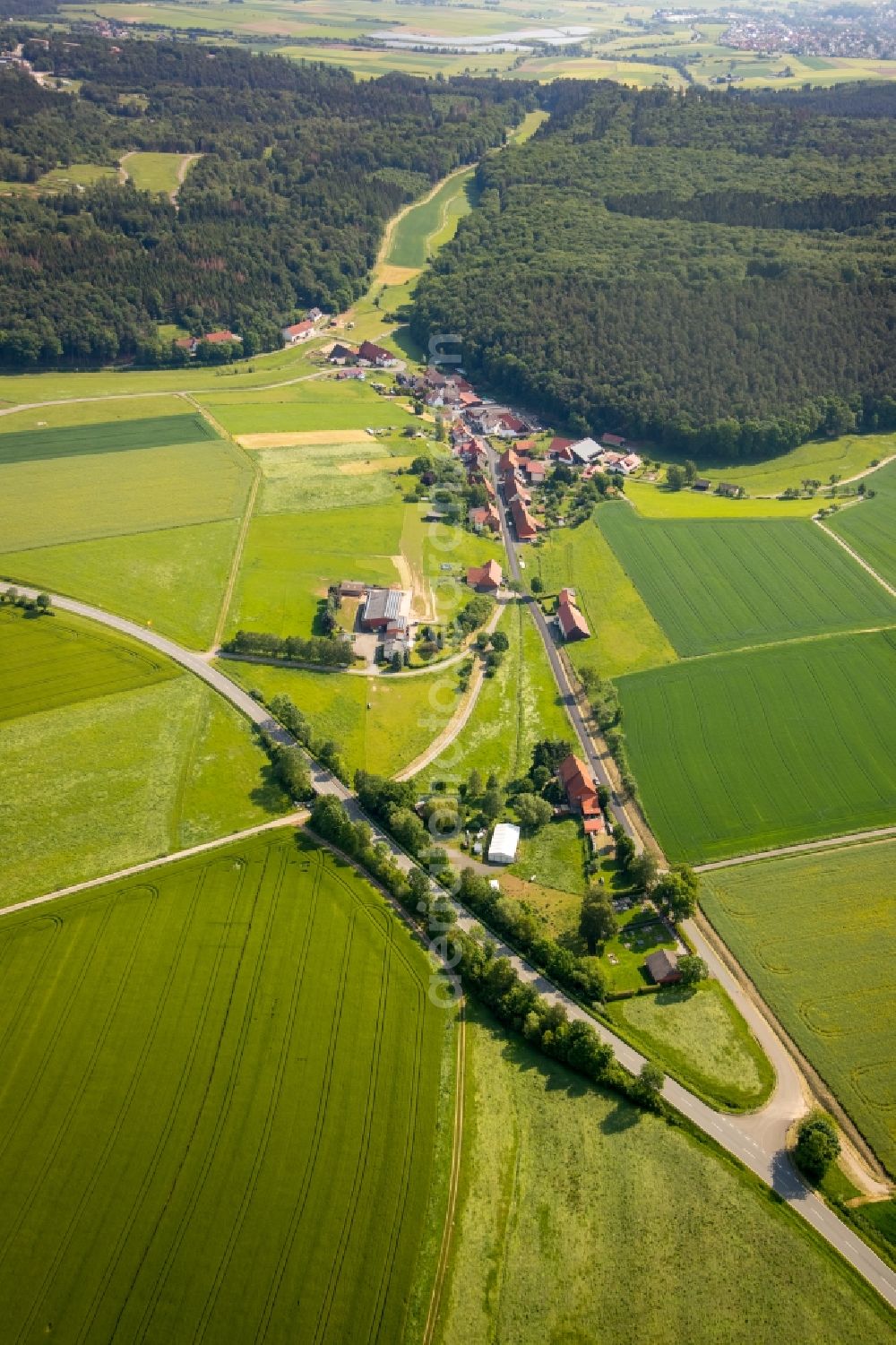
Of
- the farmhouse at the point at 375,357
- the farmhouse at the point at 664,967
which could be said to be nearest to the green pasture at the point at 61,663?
the farmhouse at the point at 664,967

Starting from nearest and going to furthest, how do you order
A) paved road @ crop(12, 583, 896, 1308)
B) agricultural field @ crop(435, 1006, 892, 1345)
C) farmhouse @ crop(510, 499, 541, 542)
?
agricultural field @ crop(435, 1006, 892, 1345) → paved road @ crop(12, 583, 896, 1308) → farmhouse @ crop(510, 499, 541, 542)

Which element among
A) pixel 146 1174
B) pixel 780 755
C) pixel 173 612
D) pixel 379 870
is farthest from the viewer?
pixel 173 612

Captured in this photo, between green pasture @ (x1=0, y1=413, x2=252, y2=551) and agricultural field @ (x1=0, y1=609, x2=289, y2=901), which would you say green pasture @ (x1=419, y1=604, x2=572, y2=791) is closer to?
agricultural field @ (x1=0, y1=609, x2=289, y2=901)

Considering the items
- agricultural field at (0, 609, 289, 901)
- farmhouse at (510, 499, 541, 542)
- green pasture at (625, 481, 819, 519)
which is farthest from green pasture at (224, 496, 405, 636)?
green pasture at (625, 481, 819, 519)

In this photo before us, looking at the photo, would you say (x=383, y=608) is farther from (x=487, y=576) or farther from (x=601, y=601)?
(x=601, y=601)

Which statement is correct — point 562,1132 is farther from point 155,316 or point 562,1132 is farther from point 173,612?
point 155,316

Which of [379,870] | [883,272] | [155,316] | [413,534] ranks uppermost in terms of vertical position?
[883,272]

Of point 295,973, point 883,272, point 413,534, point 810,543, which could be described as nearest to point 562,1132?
point 295,973
